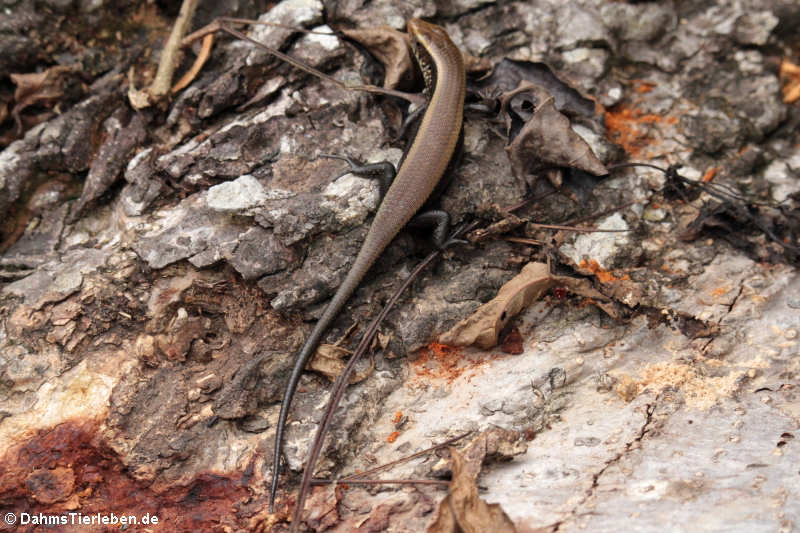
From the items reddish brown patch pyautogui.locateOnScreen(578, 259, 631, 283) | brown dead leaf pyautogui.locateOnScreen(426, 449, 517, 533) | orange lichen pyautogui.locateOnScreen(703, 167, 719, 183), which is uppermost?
orange lichen pyautogui.locateOnScreen(703, 167, 719, 183)

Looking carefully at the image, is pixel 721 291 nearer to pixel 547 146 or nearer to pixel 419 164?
pixel 547 146

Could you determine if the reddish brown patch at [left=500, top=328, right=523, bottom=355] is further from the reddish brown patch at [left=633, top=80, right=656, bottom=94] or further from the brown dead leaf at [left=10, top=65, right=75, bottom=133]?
the brown dead leaf at [left=10, top=65, right=75, bottom=133]

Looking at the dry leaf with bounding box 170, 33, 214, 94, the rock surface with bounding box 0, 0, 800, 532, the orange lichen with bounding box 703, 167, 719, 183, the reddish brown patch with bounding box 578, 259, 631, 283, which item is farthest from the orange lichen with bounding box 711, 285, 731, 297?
the dry leaf with bounding box 170, 33, 214, 94

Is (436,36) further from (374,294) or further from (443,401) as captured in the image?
(443,401)

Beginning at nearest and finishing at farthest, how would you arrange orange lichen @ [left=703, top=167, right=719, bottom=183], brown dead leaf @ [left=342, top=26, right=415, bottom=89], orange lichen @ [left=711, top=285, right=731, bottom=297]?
orange lichen @ [left=711, top=285, right=731, bottom=297]
orange lichen @ [left=703, top=167, right=719, bottom=183]
brown dead leaf @ [left=342, top=26, right=415, bottom=89]

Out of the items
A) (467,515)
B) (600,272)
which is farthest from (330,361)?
(600,272)

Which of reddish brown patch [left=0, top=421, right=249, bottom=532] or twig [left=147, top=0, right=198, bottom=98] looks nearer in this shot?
reddish brown patch [left=0, top=421, right=249, bottom=532]

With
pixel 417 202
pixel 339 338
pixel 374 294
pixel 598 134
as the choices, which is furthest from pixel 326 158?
pixel 598 134
